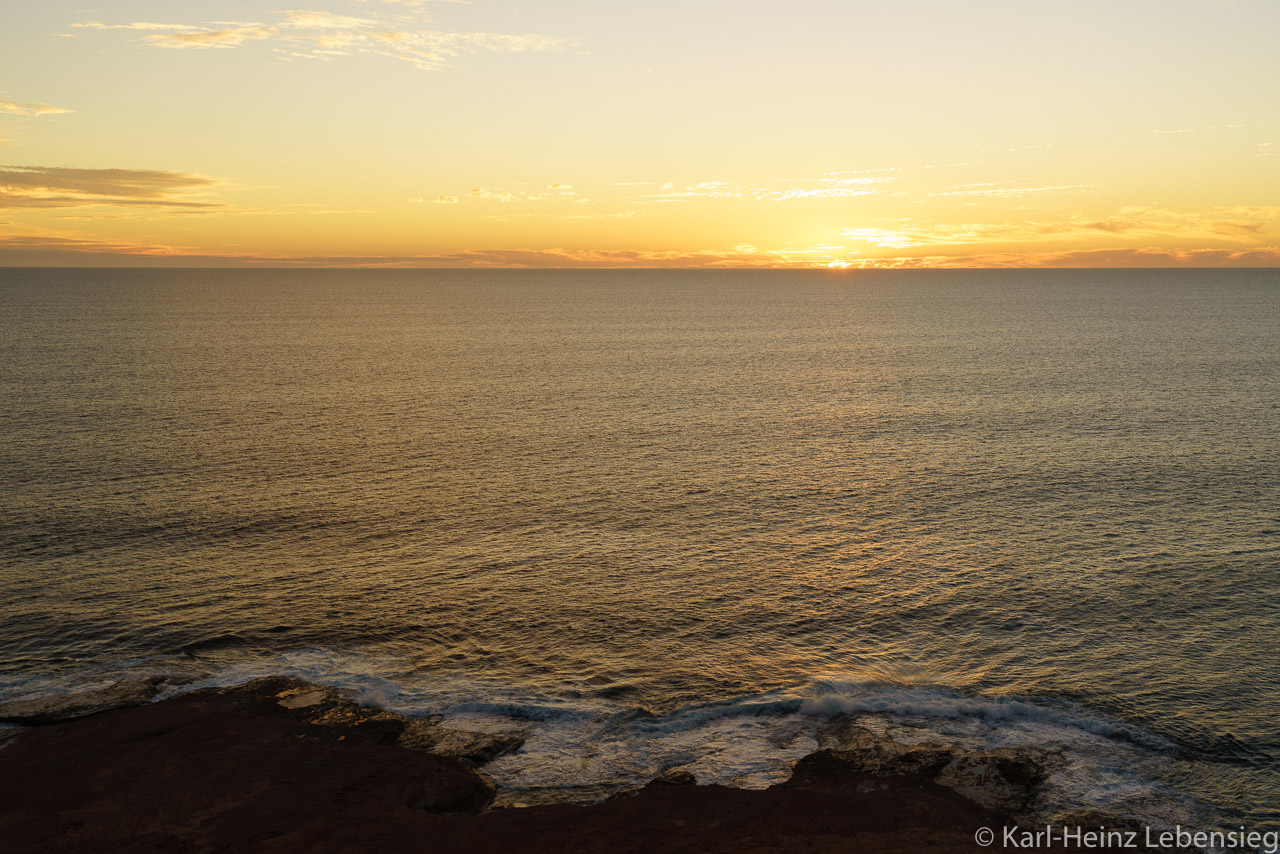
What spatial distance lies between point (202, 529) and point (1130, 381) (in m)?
106

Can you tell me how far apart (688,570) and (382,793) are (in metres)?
22.6

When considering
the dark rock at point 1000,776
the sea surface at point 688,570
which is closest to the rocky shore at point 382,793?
the dark rock at point 1000,776

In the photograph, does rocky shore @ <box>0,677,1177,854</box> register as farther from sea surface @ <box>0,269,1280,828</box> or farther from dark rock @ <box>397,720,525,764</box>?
sea surface @ <box>0,269,1280,828</box>

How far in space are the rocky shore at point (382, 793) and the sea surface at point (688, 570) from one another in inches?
60.0

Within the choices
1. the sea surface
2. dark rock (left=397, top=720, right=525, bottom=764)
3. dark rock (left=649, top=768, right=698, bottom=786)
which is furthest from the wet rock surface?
dark rock (left=397, top=720, right=525, bottom=764)

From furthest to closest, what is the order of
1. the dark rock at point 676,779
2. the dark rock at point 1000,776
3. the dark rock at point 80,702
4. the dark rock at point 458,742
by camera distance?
the dark rock at point 80,702, the dark rock at point 458,742, the dark rock at point 676,779, the dark rock at point 1000,776

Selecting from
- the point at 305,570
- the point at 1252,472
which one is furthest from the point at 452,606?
the point at 1252,472

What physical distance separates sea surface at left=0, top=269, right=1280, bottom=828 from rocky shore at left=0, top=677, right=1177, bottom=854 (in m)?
1.53

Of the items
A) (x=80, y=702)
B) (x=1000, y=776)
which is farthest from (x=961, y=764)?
(x=80, y=702)

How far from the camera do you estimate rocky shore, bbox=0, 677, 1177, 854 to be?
927 inches

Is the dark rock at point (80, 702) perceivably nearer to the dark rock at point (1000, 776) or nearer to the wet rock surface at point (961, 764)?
the wet rock surface at point (961, 764)

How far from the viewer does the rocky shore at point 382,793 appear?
23547mm

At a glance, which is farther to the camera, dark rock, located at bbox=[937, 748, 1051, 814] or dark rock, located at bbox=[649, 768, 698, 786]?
dark rock, located at bbox=[649, 768, 698, 786]

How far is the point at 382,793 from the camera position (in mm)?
25922
